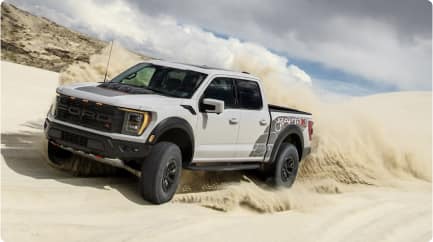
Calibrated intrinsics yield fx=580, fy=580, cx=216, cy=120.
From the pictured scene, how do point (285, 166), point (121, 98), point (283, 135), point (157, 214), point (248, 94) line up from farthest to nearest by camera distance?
point (285, 166)
point (283, 135)
point (248, 94)
point (121, 98)
point (157, 214)

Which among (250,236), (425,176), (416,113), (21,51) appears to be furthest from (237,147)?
(416,113)

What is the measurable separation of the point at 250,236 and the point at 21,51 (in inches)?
767

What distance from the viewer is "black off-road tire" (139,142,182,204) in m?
6.84

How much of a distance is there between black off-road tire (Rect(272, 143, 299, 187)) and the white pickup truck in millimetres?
18

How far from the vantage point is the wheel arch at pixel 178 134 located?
22.9 ft

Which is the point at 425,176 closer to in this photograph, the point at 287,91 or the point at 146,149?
the point at 287,91

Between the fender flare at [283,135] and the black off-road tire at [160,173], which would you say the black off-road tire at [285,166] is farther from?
the black off-road tire at [160,173]

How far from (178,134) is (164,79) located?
1052 millimetres

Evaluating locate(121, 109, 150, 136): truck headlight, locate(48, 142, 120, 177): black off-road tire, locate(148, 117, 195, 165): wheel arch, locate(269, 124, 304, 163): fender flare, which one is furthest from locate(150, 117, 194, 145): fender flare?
locate(269, 124, 304, 163): fender flare

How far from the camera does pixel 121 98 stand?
22.8 feet

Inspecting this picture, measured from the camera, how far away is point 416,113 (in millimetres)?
28547

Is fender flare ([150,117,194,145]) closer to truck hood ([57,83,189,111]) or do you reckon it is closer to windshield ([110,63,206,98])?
truck hood ([57,83,189,111])

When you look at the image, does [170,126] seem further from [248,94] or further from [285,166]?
[285,166]

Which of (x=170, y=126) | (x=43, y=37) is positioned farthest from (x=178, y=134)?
(x=43, y=37)
